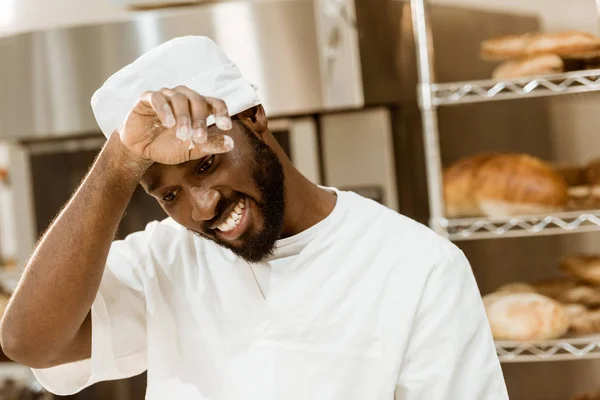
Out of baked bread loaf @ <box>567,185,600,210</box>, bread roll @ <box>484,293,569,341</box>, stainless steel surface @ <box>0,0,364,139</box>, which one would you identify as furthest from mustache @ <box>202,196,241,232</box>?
baked bread loaf @ <box>567,185,600,210</box>

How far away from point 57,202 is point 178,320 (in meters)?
0.78

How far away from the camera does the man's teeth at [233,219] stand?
972 mm

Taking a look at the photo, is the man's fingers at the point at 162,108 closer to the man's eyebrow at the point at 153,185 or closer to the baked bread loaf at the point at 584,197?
the man's eyebrow at the point at 153,185

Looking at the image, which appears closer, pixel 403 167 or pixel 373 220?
pixel 373 220

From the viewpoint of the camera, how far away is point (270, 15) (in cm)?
158

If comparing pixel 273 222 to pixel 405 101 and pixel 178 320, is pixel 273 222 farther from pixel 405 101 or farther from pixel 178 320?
pixel 405 101

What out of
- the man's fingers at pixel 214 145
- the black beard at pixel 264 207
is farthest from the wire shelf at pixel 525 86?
the man's fingers at pixel 214 145

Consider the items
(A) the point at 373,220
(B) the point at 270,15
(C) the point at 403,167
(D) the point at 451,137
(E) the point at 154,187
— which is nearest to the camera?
(E) the point at 154,187

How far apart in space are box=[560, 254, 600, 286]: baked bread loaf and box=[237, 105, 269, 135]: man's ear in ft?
2.93

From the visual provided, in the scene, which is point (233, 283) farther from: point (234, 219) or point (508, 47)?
point (508, 47)

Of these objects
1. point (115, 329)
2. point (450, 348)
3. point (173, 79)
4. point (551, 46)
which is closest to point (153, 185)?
point (173, 79)

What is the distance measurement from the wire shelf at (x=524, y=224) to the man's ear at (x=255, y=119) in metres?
0.63

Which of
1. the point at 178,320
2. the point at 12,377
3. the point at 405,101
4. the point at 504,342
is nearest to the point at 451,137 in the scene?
the point at 405,101

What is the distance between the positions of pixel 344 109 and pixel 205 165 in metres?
0.67
